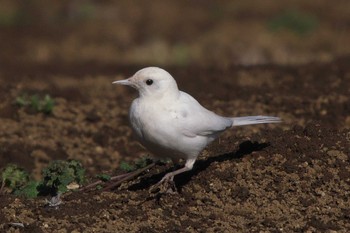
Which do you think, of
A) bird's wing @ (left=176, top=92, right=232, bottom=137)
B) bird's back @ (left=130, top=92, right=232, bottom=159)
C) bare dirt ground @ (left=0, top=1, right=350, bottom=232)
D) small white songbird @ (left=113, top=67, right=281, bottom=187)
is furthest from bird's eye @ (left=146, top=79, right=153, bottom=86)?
bare dirt ground @ (left=0, top=1, right=350, bottom=232)

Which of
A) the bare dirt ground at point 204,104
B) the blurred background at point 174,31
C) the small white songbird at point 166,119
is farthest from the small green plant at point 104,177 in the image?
the blurred background at point 174,31

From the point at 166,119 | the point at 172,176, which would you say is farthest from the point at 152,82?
the point at 172,176

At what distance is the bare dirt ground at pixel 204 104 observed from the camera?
7.15 meters

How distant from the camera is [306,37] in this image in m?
20.0

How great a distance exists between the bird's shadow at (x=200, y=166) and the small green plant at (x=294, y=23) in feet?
40.7

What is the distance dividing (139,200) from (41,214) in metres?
0.83

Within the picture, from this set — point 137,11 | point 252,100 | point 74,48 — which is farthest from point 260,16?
point 252,100

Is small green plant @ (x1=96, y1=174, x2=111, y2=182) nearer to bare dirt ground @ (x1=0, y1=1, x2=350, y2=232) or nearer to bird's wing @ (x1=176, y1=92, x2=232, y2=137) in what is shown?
bare dirt ground @ (x1=0, y1=1, x2=350, y2=232)

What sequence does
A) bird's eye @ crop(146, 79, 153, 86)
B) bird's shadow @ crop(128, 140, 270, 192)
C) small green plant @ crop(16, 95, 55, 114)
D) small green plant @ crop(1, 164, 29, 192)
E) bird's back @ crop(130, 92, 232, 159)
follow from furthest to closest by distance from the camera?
small green plant @ crop(16, 95, 55, 114) < small green plant @ crop(1, 164, 29, 192) < bird's shadow @ crop(128, 140, 270, 192) < bird's eye @ crop(146, 79, 153, 86) < bird's back @ crop(130, 92, 232, 159)

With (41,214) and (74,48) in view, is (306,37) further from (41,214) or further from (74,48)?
(41,214)

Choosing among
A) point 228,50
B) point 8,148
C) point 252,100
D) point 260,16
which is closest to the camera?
point 8,148

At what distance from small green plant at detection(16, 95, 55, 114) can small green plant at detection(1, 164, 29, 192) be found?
3231 mm

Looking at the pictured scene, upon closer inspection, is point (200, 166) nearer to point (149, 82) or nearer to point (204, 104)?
point (149, 82)

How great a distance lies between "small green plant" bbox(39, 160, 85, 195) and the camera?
310 inches
